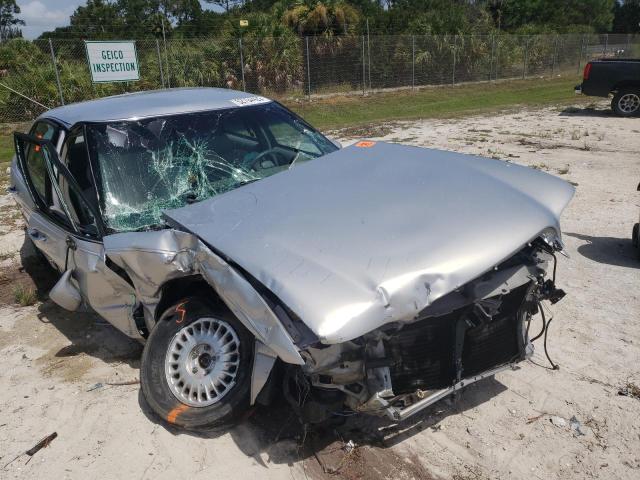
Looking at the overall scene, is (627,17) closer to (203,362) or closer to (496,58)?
(496,58)

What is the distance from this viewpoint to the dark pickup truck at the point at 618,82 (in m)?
13.9

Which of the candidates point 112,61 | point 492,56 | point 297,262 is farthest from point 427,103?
point 297,262

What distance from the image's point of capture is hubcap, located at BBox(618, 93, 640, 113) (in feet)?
46.3

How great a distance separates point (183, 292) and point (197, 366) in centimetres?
48

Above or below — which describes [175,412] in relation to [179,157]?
below

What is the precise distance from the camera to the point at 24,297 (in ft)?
15.9

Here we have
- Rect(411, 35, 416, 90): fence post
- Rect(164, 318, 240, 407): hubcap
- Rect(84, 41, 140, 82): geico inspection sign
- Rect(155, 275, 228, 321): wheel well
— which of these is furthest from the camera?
Rect(411, 35, 416, 90): fence post

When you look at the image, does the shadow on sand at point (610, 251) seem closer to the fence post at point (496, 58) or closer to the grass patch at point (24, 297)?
the grass patch at point (24, 297)

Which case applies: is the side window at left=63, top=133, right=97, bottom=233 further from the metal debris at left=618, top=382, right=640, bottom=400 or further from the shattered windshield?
the metal debris at left=618, top=382, right=640, bottom=400

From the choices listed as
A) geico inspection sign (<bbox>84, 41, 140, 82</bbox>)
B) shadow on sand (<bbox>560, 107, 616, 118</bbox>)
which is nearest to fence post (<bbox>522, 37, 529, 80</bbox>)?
shadow on sand (<bbox>560, 107, 616, 118</bbox>)

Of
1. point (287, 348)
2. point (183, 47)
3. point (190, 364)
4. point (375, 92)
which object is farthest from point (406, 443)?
point (375, 92)

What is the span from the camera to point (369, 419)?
122 inches

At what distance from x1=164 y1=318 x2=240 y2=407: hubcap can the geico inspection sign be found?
11768 millimetres

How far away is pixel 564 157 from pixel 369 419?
802cm
